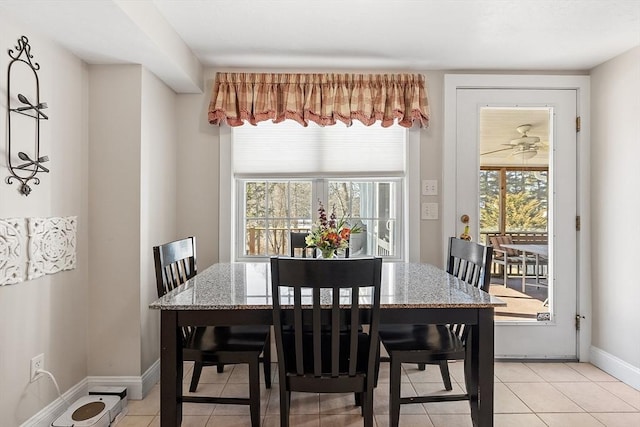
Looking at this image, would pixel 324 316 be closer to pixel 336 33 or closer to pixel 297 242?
pixel 297 242

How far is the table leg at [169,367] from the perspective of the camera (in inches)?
68.7

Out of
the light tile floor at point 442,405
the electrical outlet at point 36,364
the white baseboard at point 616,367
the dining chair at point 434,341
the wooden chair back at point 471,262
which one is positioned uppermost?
the wooden chair back at point 471,262

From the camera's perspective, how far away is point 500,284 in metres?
3.04

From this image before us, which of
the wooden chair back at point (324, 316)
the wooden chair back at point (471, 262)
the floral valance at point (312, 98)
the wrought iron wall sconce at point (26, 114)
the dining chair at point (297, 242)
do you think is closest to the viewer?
the wooden chair back at point (324, 316)

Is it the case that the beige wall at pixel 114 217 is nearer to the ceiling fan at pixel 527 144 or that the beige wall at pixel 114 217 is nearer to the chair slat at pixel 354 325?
the chair slat at pixel 354 325

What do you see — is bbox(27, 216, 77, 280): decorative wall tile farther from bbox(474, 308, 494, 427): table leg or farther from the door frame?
A: the door frame

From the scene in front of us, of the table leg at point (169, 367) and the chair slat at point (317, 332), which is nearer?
the chair slat at point (317, 332)

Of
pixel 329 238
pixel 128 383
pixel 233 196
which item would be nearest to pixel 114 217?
pixel 233 196

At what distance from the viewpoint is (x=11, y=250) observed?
5.94 feet

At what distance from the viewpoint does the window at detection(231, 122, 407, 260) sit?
310cm

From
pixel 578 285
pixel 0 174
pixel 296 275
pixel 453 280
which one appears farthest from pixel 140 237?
pixel 578 285

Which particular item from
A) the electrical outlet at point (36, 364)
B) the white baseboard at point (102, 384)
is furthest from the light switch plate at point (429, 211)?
the electrical outlet at point (36, 364)

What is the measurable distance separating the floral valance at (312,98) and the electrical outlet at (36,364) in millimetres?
1794

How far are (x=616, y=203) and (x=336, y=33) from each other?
7.30 feet
